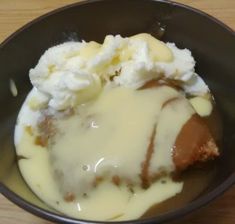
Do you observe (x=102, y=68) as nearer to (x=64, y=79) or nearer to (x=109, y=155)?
(x=64, y=79)

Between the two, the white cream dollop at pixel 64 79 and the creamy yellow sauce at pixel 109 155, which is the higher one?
the white cream dollop at pixel 64 79

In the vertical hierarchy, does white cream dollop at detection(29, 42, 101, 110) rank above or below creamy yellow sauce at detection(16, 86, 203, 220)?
above

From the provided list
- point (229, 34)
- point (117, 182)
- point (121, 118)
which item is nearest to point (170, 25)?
point (229, 34)

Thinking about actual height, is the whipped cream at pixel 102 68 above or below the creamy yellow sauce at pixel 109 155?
above

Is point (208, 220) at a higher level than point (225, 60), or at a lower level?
lower

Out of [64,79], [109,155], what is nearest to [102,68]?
[64,79]

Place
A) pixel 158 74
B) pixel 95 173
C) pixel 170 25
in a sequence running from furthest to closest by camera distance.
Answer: pixel 170 25 < pixel 158 74 < pixel 95 173

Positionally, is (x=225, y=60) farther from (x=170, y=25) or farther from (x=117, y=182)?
(x=117, y=182)

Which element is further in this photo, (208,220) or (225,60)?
(225,60)
